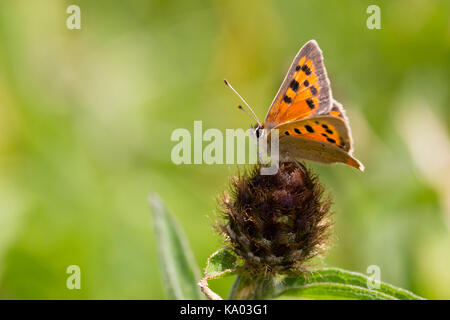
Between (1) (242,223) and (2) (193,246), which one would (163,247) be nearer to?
(1) (242,223)

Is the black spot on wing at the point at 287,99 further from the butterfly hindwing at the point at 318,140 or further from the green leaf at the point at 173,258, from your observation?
the green leaf at the point at 173,258

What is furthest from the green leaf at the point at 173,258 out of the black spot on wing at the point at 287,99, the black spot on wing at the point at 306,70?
the black spot on wing at the point at 306,70

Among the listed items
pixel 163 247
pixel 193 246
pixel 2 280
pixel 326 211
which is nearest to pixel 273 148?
pixel 326 211

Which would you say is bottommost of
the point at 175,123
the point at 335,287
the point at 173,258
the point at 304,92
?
the point at 335,287

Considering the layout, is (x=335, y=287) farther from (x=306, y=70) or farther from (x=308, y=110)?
(x=306, y=70)

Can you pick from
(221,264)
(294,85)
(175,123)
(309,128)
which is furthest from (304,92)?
(175,123)

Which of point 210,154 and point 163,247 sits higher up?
point 210,154
